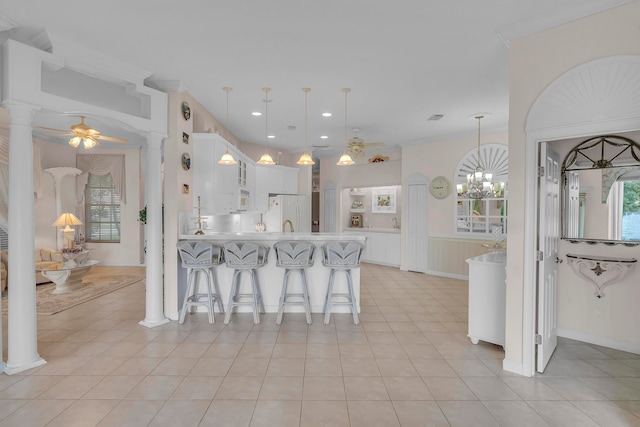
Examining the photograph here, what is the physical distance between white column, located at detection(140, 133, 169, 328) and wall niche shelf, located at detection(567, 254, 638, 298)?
177 inches

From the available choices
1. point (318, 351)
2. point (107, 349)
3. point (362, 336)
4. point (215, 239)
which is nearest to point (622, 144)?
point (362, 336)

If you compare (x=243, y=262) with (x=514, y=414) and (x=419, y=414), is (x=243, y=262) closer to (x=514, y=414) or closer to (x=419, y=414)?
(x=419, y=414)

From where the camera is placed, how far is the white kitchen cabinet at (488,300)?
3.24 m

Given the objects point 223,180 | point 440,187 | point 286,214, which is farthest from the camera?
point 286,214

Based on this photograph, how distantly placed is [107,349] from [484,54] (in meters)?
4.66

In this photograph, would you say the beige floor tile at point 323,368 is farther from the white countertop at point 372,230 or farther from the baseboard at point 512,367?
the white countertop at point 372,230

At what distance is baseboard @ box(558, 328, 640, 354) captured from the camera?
3184mm

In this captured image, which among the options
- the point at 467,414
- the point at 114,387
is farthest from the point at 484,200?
the point at 114,387

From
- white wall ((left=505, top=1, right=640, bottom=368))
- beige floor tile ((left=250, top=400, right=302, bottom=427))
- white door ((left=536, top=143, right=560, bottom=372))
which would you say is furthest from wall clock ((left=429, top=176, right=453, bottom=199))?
beige floor tile ((left=250, top=400, right=302, bottom=427))

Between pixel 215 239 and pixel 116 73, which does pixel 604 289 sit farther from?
pixel 116 73

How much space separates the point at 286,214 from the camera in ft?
23.8

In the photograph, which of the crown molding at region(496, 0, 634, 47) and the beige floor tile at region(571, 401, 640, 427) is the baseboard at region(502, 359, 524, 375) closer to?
the beige floor tile at region(571, 401, 640, 427)

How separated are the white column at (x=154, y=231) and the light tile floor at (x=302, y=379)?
11.0 inches

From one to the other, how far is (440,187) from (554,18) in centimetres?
443
